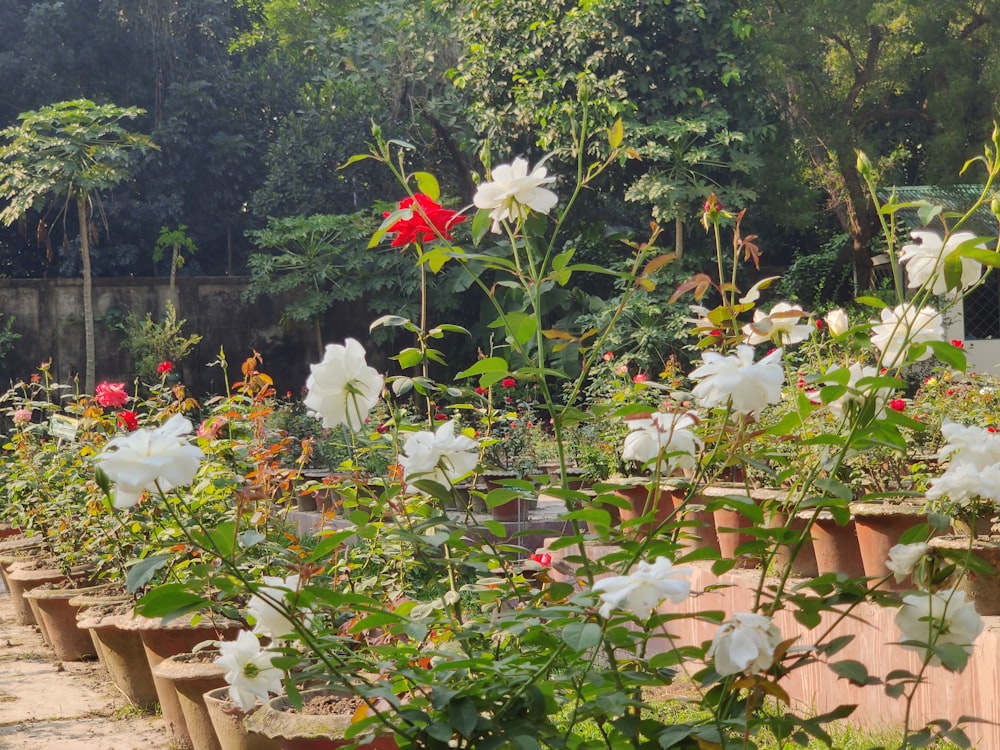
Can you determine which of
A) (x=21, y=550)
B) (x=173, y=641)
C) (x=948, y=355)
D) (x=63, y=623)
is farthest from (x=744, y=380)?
(x=21, y=550)

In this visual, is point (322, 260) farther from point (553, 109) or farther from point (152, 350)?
point (553, 109)

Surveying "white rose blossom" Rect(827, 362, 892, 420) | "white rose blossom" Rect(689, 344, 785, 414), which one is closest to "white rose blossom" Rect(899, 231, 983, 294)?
"white rose blossom" Rect(827, 362, 892, 420)

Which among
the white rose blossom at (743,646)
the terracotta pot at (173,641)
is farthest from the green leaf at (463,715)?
the terracotta pot at (173,641)

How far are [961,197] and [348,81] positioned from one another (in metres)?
7.19

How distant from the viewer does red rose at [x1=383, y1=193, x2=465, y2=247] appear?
1.54 meters

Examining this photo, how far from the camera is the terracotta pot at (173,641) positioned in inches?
114

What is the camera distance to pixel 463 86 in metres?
12.0

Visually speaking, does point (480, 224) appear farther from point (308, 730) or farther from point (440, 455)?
point (308, 730)

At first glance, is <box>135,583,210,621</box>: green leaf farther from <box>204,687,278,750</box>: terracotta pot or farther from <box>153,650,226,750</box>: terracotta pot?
<box>153,650,226,750</box>: terracotta pot

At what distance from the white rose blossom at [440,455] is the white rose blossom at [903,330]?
0.50m

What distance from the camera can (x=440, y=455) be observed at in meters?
1.36

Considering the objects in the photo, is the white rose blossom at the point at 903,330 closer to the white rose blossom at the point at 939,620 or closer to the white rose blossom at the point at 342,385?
the white rose blossom at the point at 939,620

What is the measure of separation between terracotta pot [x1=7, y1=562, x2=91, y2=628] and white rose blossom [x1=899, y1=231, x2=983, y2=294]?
144 inches

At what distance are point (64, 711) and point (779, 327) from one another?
2.79 metres
